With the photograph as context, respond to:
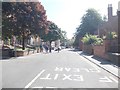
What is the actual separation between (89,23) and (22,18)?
57970 mm

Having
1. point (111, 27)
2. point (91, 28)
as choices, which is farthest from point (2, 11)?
point (91, 28)

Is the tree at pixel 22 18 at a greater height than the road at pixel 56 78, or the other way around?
the tree at pixel 22 18

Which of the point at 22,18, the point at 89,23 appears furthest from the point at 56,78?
the point at 89,23

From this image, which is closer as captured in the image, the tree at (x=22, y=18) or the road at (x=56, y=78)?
the road at (x=56, y=78)

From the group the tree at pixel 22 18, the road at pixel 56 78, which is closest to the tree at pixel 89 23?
the tree at pixel 22 18

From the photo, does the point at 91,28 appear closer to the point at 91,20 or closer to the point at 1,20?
the point at 91,20

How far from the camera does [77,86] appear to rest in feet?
44.3

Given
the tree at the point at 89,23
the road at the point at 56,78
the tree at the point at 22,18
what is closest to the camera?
the road at the point at 56,78

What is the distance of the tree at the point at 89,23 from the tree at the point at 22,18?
4880 cm

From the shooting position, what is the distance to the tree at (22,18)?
45.4 m

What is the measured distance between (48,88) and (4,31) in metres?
33.6

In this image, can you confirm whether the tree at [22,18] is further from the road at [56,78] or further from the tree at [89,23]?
the tree at [89,23]

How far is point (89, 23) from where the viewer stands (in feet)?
341

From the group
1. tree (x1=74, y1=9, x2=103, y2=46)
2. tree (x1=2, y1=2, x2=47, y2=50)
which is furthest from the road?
tree (x1=74, y1=9, x2=103, y2=46)
